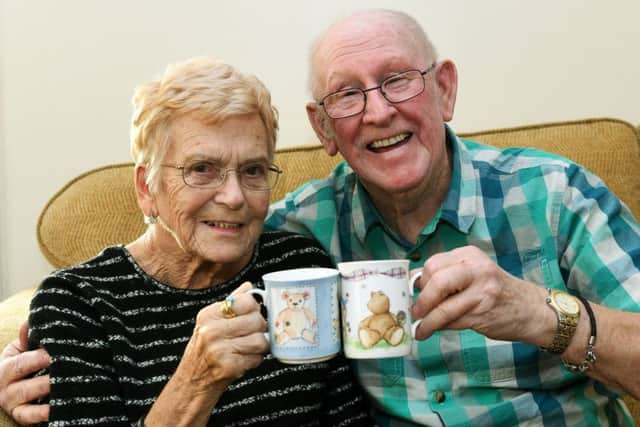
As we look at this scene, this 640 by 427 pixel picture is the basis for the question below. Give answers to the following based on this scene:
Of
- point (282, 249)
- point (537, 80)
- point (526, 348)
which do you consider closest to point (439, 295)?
point (526, 348)

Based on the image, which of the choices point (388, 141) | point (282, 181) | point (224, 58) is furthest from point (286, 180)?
point (224, 58)

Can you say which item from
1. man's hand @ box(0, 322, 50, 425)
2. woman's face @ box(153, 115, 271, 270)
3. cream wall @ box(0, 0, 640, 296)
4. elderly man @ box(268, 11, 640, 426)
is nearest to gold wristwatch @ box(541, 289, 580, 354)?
elderly man @ box(268, 11, 640, 426)

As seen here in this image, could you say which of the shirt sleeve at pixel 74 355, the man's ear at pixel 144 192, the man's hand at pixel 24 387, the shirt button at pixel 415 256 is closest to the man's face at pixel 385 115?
the shirt button at pixel 415 256

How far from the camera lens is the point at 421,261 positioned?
139 centimetres

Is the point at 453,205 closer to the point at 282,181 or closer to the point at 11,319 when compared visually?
the point at 282,181

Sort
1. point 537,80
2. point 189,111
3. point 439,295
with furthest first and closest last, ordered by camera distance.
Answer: point 537,80, point 189,111, point 439,295

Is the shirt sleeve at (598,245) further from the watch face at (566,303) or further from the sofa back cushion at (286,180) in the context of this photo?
the sofa back cushion at (286,180)

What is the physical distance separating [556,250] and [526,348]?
186 mm

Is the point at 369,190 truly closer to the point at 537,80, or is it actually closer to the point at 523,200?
the point at 523,200

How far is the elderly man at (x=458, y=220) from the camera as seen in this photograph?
1297 mm

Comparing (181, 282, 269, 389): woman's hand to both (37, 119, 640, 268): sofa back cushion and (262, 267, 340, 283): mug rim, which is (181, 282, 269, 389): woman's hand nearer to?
(262, 267, 340, 283): mug rim

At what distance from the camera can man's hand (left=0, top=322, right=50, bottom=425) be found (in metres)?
1.19

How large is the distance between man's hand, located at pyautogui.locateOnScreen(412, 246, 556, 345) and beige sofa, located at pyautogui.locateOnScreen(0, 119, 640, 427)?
0.65 metres

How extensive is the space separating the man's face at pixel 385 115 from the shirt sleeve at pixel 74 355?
0.57 meters
